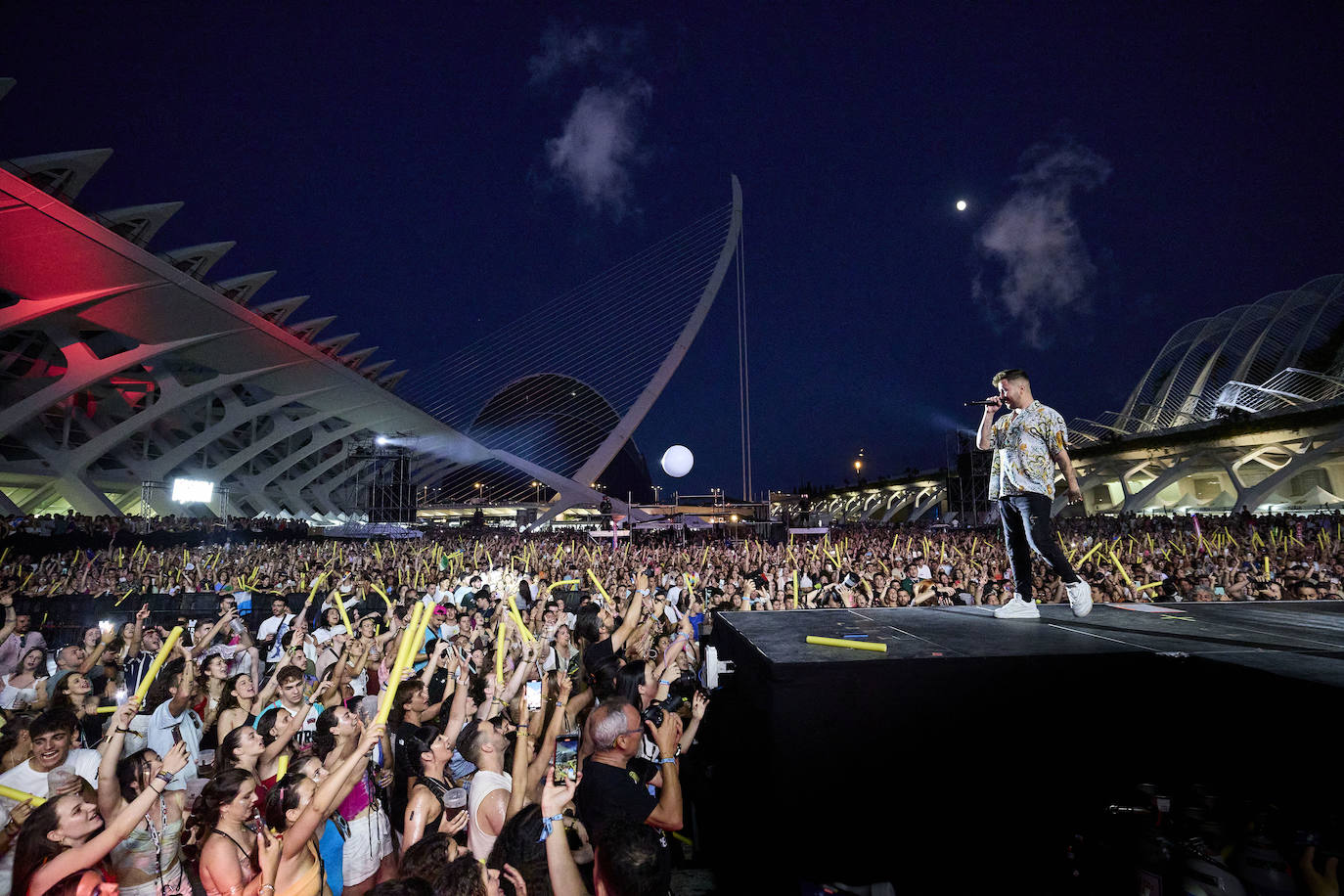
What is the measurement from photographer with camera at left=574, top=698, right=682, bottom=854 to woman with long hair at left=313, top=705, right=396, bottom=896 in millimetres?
1214

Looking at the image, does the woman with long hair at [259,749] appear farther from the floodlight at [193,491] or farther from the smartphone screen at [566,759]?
the floodlight at [193,491]

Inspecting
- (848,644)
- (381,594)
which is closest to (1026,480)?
(848,644)

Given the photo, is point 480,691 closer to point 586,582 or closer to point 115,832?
point 115,832

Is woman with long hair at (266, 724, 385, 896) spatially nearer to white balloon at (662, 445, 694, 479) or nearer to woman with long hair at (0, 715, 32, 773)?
woman with long hair at (0, 715, 32, 773)

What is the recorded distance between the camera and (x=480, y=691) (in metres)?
4.94

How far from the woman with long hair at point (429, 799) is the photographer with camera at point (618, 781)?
775mm

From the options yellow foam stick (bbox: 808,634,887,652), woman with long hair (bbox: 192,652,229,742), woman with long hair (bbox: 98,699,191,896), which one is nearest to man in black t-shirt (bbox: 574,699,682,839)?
yellow foam stick (bbox: 808,634,887,652)

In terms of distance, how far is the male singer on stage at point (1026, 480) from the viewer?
4020 mm

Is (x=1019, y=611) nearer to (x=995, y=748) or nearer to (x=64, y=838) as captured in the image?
(x=995, y=748)

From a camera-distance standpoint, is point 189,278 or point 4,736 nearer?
point 4,736

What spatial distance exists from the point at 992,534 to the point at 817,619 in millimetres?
22781

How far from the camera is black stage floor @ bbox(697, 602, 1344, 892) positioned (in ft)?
7.79

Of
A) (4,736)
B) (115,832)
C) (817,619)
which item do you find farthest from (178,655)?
(817,619)

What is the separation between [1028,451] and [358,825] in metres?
4.63
